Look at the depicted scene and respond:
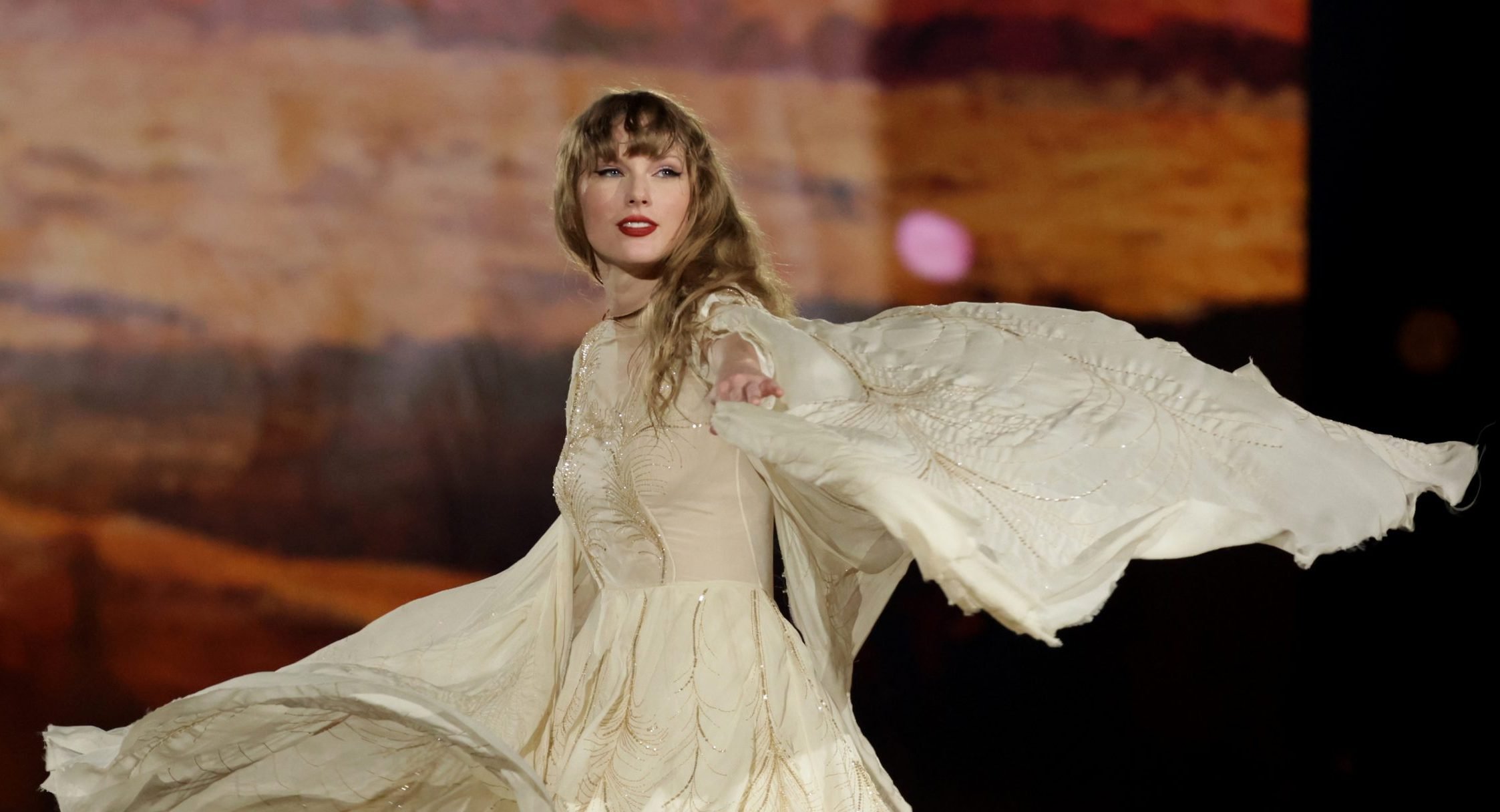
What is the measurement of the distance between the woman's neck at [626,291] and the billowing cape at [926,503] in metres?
0.16

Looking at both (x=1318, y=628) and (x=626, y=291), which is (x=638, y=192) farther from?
(x=1318, y=628)

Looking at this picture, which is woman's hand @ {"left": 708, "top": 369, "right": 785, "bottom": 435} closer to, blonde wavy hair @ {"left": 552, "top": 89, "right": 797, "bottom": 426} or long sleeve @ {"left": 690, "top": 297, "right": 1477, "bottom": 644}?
long sleeve @ {"left": 690, "top": 297, "right": 1477, "bottom": 644}

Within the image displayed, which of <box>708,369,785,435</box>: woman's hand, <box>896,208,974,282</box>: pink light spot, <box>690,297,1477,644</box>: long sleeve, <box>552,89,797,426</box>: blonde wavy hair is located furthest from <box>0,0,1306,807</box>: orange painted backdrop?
<box>708,369,785,435</box>: woman's hand

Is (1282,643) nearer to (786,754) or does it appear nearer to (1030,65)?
(1030,65)

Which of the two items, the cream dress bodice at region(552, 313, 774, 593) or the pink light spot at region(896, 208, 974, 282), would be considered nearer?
the cream dress bodice at region(552, 313, 774, 593)

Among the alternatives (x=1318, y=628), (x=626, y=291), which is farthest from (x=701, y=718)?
(x=1318, y=628)

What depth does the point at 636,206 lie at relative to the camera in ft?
5.18

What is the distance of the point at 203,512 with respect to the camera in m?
2.64

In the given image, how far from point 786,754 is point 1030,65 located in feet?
6.54

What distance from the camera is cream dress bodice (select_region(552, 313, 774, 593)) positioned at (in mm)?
1475

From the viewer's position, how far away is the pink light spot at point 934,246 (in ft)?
9.52

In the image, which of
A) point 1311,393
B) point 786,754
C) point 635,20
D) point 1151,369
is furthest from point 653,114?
point 1311,393

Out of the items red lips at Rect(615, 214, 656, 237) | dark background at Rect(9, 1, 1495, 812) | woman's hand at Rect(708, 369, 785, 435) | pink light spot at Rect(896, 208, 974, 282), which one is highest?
red lips at Rect(615, 214, 656, 237)

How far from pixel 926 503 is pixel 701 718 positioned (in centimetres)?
37
